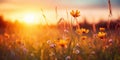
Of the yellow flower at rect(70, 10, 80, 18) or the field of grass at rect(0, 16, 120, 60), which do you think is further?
the yellow flower at rect(70, 10, 80, 18)

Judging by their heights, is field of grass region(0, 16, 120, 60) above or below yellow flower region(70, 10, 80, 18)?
below

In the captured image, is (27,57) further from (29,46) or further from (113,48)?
(113,48)

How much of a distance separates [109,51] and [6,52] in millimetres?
1432

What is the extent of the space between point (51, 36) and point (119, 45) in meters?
1.26

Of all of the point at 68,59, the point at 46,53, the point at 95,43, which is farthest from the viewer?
the point at 95,43

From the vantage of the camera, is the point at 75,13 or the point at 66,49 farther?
the point at 75,13

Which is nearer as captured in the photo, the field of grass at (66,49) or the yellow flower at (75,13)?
the field of grass at (66,49)

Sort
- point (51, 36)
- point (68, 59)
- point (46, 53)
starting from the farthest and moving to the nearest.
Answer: point (51, 36) < point (46, 53) < point (68, 59)

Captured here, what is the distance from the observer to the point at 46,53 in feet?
15.3

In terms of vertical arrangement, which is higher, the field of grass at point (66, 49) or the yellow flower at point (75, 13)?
the yellow flower at point (75, 13)

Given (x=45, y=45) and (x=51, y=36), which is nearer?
(x=45, y=45)

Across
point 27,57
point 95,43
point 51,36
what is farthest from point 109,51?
point 51,36

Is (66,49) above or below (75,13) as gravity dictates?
below

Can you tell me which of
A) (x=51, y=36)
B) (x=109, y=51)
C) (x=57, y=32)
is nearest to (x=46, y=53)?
(x=109, y=51)
